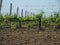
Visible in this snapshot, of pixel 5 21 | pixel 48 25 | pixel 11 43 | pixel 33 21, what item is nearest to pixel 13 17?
pixel 5 21

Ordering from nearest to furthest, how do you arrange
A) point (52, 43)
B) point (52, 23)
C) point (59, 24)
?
point (52, 43)
point (59, 24)
point (52, 23)

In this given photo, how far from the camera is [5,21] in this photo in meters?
18.9

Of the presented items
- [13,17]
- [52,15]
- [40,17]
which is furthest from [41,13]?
[13,17]

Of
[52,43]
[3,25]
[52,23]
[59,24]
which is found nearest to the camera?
[52,43]

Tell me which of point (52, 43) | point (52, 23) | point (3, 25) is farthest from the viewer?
point (52, 23)

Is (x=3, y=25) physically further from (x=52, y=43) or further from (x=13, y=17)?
(x=52, y=43)

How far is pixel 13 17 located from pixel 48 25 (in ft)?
11.3

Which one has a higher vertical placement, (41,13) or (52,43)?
(41,13)

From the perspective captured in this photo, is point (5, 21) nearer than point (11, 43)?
No

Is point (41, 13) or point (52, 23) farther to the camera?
point (52, 23)

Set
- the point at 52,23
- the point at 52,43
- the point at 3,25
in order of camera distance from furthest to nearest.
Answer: the point at 52,23 → the point at 3,25 → the point at 52,43

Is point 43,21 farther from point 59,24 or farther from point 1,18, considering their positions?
point 1,18

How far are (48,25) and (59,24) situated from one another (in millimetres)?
1588

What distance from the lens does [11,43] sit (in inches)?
324
